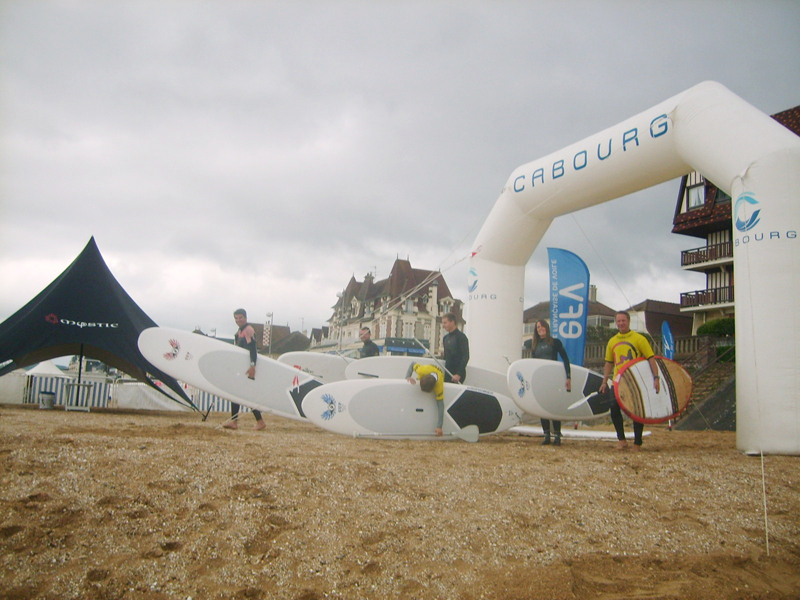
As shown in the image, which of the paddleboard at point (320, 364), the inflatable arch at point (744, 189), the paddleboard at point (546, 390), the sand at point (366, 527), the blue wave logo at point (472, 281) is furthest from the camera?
the blue wave logo at point (472, 281)

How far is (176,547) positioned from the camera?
8.27 feet

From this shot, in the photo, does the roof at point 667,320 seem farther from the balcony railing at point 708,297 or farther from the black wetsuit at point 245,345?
the black wetsuit at point 245,345

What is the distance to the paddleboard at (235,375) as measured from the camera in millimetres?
7105

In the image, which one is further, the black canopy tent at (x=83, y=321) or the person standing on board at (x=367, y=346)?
the person standing on board at (x=367, y=346)

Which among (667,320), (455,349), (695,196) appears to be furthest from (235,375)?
(667,320)

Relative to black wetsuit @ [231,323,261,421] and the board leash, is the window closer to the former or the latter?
the board leash

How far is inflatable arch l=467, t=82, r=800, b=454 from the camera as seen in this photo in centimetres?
519

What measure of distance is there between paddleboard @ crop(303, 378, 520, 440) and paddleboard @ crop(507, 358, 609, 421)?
0.60 meters

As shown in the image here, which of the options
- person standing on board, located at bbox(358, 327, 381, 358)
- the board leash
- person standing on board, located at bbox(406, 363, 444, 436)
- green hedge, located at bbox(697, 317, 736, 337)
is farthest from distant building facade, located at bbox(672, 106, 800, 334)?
person standing on board, located at bbox(406, 363, 444, 436)

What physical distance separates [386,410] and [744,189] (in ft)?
14.5

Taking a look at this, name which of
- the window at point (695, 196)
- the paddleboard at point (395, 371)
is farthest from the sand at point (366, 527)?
the window at point (695, 196)

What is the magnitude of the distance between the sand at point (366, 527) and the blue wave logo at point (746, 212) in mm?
2576

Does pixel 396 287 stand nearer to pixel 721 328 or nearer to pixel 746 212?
pixel 721 328

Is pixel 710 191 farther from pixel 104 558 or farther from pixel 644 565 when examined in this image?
pixel 104 558
